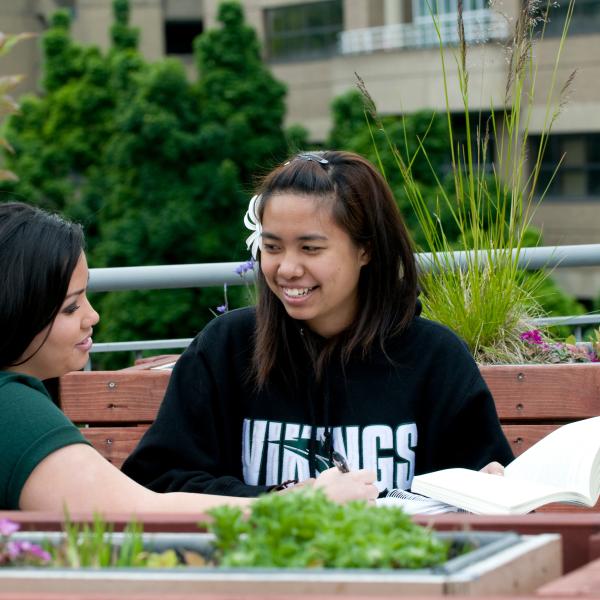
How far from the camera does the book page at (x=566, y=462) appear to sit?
2.66 metres

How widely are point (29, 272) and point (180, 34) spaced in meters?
37.0

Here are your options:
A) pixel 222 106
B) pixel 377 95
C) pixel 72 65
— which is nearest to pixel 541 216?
pixel 377 95

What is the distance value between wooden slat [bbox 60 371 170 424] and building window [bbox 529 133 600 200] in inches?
997

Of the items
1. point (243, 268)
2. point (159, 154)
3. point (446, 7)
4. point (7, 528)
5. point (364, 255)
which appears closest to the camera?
point (7, 528)

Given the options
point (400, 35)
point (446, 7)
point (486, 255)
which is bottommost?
point (486, 255)

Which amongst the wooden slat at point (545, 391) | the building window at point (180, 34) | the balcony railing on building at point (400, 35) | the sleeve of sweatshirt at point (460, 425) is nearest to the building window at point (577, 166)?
the balcony railing on building at point (400, 35)

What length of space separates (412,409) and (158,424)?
644mm

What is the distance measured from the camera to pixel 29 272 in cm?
252

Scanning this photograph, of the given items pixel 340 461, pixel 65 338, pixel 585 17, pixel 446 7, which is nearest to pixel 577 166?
pixel 585 17

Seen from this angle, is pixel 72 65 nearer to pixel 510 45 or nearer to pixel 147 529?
pixel 510 45

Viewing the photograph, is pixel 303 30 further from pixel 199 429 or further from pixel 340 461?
pixel 340 461

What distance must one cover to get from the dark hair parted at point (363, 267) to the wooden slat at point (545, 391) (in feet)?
1.73

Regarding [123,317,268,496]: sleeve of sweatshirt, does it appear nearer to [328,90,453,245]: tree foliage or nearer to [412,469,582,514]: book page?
[412,469,582,514]: book page

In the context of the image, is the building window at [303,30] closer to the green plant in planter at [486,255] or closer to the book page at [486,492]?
the green plant in planter at [486,255]
